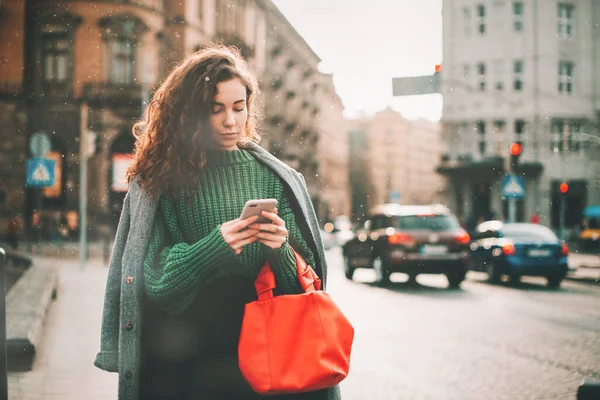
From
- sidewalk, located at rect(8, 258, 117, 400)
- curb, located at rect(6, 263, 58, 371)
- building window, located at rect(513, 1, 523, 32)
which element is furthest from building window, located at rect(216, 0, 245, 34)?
sidewalk, located at rect(8, 258, 117, 400)

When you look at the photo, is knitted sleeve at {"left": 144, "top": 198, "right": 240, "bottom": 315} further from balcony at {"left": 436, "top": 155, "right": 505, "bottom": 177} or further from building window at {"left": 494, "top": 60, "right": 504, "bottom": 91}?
building window at {"left": 494, "top": 60, "right": 504, "bottom": 91}

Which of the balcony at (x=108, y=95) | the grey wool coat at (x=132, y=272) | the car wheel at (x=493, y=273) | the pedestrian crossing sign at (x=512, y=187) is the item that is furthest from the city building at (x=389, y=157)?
the grey wool coat at (x=132, y=272)

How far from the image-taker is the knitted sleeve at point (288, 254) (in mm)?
2242

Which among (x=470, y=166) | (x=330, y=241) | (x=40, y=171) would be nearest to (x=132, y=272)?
(x=40, y=171)

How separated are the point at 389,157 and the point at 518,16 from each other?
69.2 meters

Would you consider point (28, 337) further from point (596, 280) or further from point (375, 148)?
point (375, 148)

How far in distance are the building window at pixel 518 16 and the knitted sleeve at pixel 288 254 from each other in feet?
143

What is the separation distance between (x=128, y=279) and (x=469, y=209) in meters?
43.3

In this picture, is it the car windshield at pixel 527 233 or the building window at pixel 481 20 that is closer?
the car windshield at pixel 527 233

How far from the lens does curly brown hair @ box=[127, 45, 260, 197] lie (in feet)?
7.91

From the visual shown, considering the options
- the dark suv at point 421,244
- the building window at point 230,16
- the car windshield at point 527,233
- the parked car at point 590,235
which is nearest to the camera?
the dark suv at point 421,244

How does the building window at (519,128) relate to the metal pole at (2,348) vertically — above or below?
above

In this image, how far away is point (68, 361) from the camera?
23.4ft

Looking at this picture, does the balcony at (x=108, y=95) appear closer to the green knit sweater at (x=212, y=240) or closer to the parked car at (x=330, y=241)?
the parked car at (x=330, y=241)
